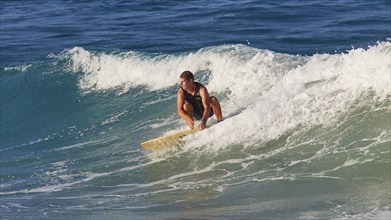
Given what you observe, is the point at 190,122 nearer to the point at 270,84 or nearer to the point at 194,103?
the point at 194,103

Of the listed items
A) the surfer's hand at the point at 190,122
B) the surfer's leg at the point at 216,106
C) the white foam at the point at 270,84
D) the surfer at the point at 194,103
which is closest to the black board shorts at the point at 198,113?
the surfer at the point at 194,103

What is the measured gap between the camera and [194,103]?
13328 mm

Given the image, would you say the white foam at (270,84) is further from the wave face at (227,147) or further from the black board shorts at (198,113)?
the black board shorts at (198,113)

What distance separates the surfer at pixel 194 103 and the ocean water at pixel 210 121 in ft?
0.89

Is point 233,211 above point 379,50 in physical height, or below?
below

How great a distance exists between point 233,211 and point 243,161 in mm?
2459

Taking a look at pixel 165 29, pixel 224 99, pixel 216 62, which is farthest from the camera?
pixel 165 29

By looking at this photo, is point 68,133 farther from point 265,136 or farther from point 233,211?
point 233,211

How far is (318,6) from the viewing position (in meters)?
28.8

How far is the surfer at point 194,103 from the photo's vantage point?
13.1m

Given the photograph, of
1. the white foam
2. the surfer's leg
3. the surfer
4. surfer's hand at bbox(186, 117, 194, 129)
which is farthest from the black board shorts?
the white foam

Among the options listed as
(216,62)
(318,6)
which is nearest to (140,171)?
(216,62)

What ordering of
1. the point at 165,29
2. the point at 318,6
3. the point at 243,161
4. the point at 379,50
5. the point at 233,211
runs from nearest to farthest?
1. the point at 233,211
2. the point at 243,161
3. the point at 379,50
4. the point at 165,29
5. the point at 318,6

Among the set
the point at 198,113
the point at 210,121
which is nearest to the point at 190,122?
the point at 198,113
